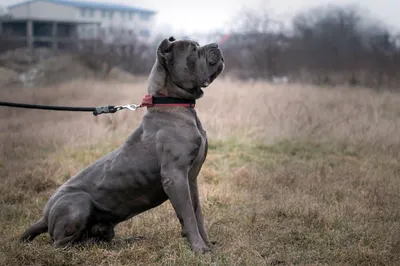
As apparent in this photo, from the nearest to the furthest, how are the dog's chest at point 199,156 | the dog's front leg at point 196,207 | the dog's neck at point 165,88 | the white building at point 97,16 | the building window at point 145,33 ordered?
the dog's chest at point 199,156 < the dog's neck at point 165,88 < the dog's front leg at point 196,207 < the white building at point 97,16 < the building window at point 145,33

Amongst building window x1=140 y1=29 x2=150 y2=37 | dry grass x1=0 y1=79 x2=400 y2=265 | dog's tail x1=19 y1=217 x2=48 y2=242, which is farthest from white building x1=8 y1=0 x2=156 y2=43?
dog's tail x1=19 y1=217 x2=48 y2=242

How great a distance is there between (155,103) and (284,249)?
1.67 m

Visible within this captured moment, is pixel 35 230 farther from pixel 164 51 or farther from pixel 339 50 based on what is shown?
pixel 339 50

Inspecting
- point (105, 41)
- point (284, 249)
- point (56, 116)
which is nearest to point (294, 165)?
point (284, 249)

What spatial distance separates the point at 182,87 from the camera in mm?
4328

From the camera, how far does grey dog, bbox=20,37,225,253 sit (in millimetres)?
4145

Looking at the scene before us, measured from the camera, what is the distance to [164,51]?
14.0ft

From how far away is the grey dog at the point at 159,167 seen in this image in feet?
13.6

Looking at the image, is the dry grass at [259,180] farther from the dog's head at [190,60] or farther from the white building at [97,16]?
the white building at [97,16]

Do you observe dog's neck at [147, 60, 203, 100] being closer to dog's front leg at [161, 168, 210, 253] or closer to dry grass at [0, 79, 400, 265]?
dog's front leg at [161, 168, 210, 253]

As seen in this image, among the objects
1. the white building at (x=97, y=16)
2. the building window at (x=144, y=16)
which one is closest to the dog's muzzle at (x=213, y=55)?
the white building at (x=97, y=16)

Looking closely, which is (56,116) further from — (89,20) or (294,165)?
(89,20)

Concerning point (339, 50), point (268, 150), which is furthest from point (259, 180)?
point (339, 50)

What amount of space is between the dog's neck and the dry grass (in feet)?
4.01
